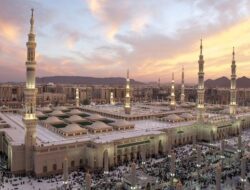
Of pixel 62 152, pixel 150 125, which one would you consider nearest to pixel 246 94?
pixel 150 125

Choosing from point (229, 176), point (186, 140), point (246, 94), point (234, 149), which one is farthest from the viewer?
point (246, 94)

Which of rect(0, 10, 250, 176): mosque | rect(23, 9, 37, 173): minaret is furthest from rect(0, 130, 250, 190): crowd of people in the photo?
rect(23, 9, 37, 173): minaret

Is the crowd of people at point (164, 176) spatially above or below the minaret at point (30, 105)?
below

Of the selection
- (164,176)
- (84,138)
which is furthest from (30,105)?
(164,176)

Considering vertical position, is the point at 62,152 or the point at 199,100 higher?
the point at 199,100

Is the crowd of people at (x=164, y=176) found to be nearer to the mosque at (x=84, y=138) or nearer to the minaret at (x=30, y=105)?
the mosque at (x=84, y=138)

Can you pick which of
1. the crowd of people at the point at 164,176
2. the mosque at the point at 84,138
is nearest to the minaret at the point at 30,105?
Result: the mosque at the point at 84,138

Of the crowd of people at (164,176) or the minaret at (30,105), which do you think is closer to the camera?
the crowd of people at (164,176)

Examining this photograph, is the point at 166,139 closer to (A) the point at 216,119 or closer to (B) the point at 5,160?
(A) the point at 216,119

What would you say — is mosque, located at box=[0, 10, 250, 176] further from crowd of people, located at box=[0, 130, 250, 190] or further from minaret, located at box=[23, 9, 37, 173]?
crowd of people, located at box=[0, 130, 250, 190]
